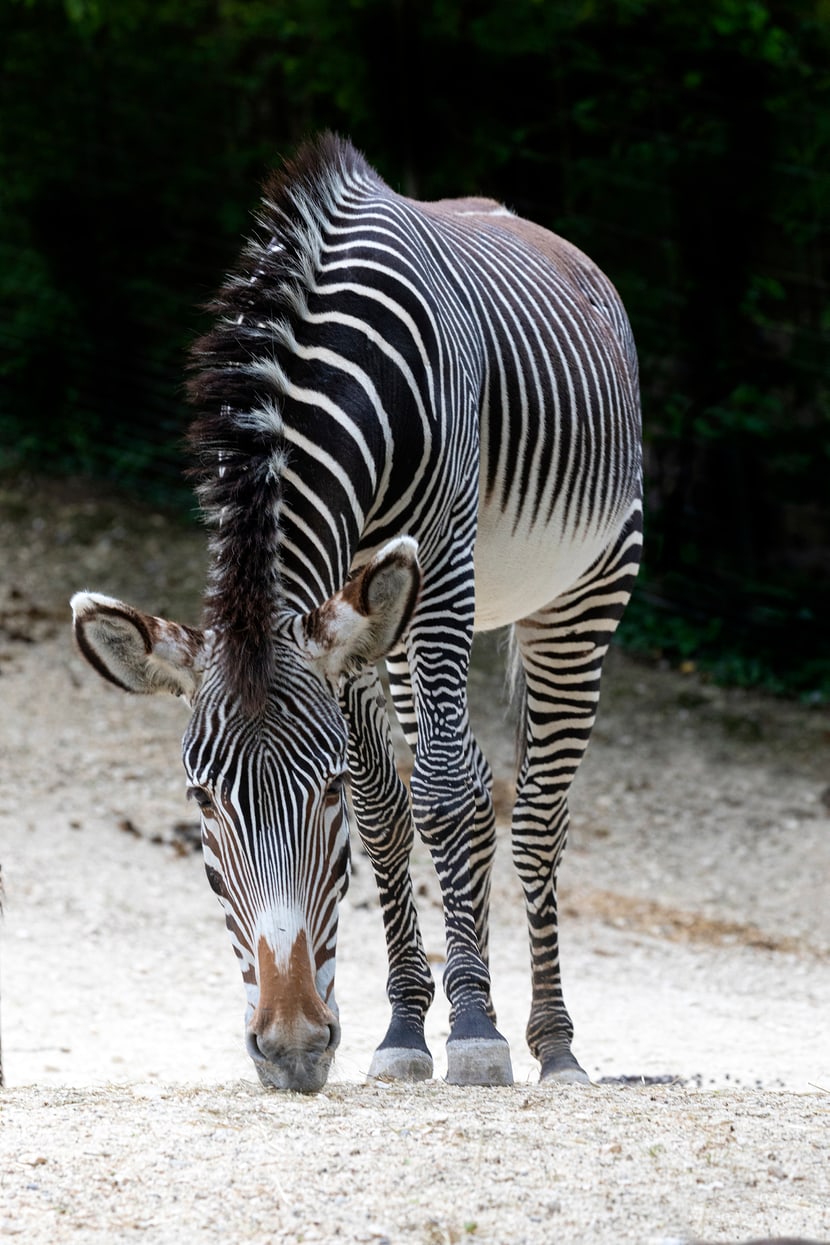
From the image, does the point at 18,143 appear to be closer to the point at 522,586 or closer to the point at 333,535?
the point at 522,586

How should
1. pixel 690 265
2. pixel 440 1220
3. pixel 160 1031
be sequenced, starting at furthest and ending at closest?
pixel 690 265
pixel 160 1031
pixel 440 1220

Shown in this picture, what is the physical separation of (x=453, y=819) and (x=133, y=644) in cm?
114

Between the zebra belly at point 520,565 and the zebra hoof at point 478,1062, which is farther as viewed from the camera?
the zebra belly at point 520,565

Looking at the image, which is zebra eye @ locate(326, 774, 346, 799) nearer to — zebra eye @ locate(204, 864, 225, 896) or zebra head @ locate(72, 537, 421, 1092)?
zebra head @ locate(72, 537, 421, 1092)

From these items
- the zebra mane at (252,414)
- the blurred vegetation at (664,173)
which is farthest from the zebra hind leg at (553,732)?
the blurred vegetation at (664,173)

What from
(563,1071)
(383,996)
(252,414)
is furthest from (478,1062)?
(383,996)

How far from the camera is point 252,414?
3.99 meters

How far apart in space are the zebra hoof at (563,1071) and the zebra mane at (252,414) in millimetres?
2367

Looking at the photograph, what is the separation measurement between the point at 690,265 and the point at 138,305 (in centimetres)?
508

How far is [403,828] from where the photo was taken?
5223 mm

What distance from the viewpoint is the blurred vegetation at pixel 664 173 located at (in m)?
11.9

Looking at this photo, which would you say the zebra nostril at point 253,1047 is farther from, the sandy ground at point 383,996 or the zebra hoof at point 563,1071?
the zebra hoof at point 563,1071

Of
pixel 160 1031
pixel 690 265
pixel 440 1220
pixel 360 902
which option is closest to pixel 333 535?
pixel 440 1220

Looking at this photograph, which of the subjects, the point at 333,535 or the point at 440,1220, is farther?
the point at 333,535
